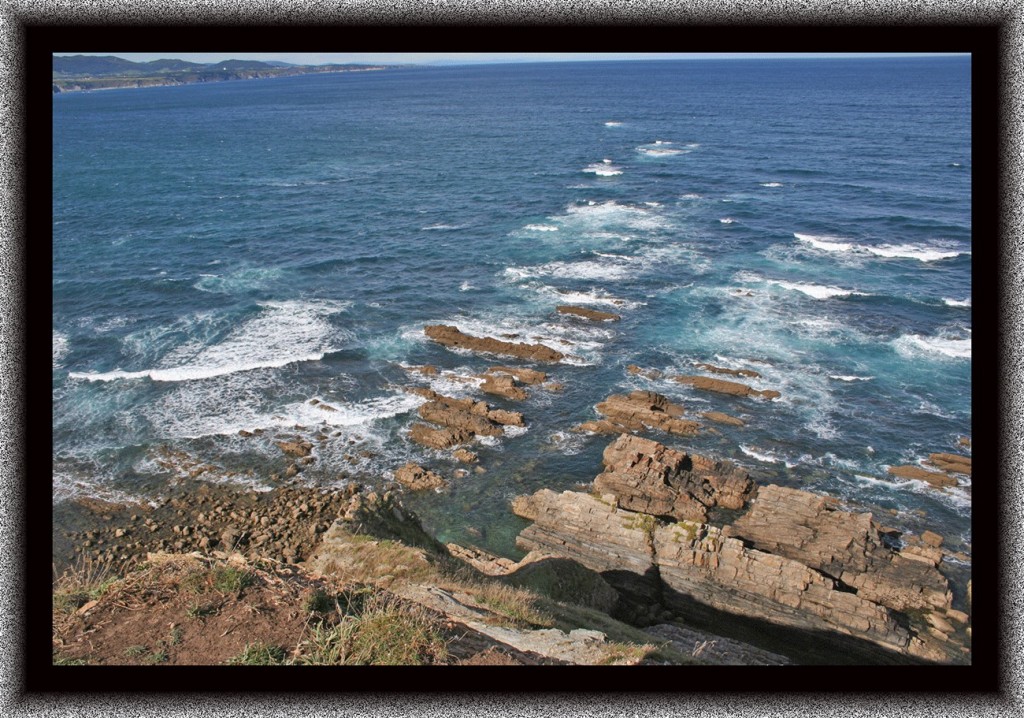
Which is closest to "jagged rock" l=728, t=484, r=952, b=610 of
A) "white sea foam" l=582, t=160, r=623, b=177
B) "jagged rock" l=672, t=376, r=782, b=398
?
"jagged rock" l=672, t=376, r=782, b=398

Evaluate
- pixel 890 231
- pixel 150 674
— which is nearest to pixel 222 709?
pixel 150 674

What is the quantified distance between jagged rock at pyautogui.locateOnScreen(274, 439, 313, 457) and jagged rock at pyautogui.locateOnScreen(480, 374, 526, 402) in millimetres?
7550

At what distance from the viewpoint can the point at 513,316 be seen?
38750 mm

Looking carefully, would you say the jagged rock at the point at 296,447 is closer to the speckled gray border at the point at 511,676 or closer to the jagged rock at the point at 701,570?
the jagged rock at the point at 701,570

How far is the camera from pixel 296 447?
2748cm

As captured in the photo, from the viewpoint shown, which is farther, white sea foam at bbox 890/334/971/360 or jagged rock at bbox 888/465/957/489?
white sea foam at bbox 890/334/971/360

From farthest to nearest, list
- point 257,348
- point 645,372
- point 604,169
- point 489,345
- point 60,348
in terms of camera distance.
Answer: point 604,169 < point 489,345 < point 257,348 < point 60,348 < point 645,372

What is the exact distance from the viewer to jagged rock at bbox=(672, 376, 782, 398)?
1219 inches

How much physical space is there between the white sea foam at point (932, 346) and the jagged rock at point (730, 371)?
7400mm

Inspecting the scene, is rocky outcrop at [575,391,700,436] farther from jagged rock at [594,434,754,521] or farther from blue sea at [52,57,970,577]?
jagged rock at [594,434,754,521]

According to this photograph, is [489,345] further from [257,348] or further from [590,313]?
[257,348]

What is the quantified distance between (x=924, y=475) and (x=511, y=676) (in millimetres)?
25848

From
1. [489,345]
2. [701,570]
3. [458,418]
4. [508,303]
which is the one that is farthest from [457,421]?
[508,303]

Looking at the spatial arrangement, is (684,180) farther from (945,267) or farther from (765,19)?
(765,19)
